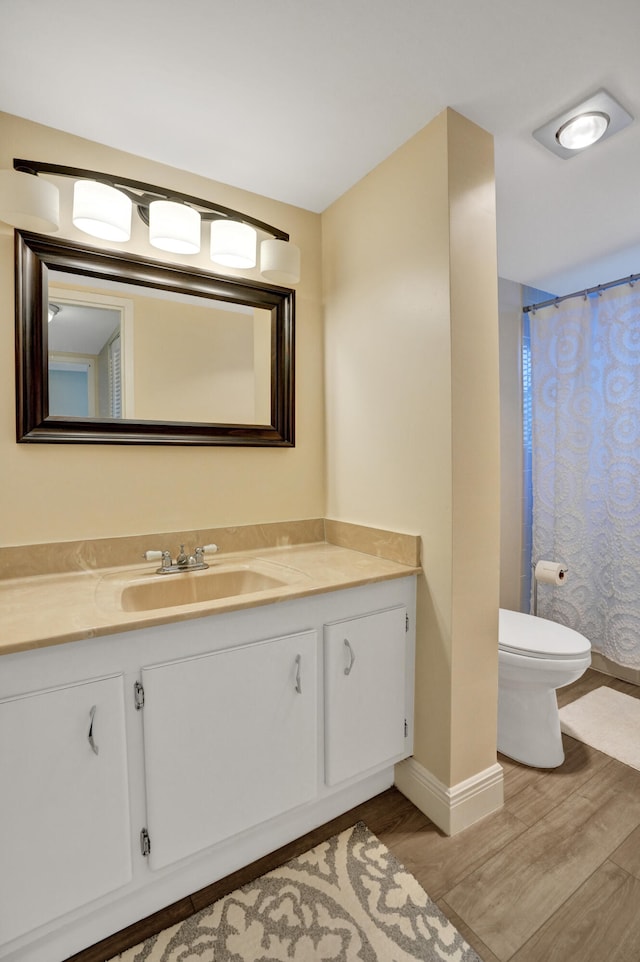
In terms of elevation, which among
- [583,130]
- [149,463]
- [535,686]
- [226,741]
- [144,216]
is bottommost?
[535,686]

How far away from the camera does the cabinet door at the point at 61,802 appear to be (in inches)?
39.9

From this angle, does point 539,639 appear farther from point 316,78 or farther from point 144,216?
point 144,216

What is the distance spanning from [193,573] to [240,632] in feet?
1.39

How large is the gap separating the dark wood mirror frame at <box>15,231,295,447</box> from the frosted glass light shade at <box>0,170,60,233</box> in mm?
80

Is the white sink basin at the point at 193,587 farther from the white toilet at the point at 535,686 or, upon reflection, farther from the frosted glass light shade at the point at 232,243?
the frosted glass light shade at the point at 232,243

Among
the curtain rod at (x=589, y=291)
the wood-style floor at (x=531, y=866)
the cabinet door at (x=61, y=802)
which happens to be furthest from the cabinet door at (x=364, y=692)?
the curtain rod at (x=589, y=291)

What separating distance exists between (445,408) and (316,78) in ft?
3.41

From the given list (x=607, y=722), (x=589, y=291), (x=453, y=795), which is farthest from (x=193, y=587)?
(x=589, y=291)

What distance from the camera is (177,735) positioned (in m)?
1.20

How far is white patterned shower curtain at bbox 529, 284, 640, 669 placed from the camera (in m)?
2.44

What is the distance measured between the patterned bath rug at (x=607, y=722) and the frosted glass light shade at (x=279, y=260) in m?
2.32

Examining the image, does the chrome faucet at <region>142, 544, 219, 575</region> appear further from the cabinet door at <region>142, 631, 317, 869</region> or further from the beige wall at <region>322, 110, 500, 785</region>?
the beige wall at <region>322, 110, 500, 785</region>

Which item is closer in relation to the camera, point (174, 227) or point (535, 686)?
point (174, 227)

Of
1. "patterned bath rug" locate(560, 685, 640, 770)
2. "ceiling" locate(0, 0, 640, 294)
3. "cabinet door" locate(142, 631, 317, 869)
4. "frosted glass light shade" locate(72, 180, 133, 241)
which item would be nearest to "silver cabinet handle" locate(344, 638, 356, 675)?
"cabinet door" locate(142, 631, 317, 869)
